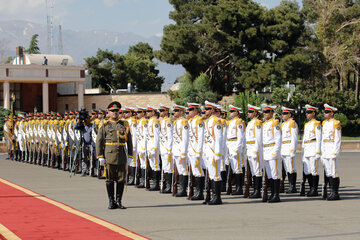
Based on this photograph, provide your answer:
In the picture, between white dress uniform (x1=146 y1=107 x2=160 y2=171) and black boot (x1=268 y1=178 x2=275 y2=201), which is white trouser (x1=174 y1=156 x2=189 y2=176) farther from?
black boot (x1=268 y1=178 x2=275 y2=201)

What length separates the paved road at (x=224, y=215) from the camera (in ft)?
28.7

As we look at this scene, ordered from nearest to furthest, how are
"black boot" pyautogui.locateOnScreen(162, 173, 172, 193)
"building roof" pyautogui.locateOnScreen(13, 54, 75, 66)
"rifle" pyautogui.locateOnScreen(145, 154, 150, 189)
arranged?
1. "black boot" pyautogui.locateOnScreen(162, 173, 172, 193)
2. "rifle" pyautogui.locateOnScreen(145, 154, 150, 189)
3. "building roof" pyautogui.locateOnScreen(13, 54, 75, 66)

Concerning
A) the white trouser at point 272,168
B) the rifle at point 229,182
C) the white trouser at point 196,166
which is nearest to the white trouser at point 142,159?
the rifle at point 229,182

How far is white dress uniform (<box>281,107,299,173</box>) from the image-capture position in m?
14.0

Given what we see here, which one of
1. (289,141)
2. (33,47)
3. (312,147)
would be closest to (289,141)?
(289,141)

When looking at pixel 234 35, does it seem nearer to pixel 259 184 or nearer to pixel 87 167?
pixel 87 167

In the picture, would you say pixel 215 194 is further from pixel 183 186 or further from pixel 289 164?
pixel 289 164

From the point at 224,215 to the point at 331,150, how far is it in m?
3.49

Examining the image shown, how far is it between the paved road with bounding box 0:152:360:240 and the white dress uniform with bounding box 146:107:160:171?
72 cm

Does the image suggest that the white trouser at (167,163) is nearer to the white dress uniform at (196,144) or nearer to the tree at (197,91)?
the white dress uniform at (196,144)

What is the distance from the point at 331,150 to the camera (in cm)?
1280

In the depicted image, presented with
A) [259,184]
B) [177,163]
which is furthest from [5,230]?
[259,184]

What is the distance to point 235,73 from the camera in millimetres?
46094

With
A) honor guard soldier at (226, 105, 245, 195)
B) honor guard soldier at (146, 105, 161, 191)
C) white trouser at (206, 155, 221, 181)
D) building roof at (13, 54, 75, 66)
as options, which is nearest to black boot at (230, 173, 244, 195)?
honor guard soldier at (226, 105, 245, 195)
